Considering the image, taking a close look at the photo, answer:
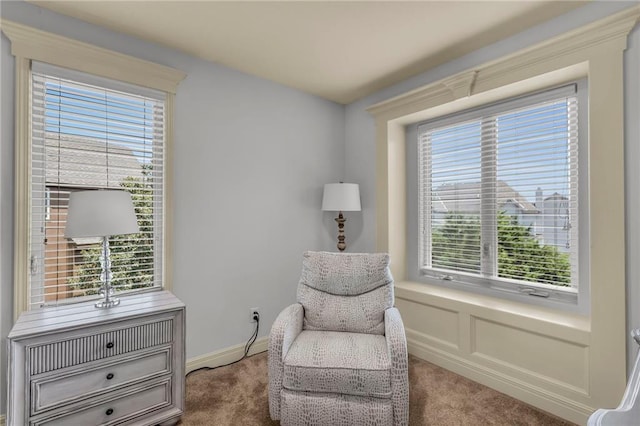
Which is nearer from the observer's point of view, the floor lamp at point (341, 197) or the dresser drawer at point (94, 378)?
the dresser drawer at point (94, 378)

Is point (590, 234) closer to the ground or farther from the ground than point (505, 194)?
closer to the ground

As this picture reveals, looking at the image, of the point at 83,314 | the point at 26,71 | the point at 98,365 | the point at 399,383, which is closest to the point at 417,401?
the point at 399,383

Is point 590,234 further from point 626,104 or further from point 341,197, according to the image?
point 341,197

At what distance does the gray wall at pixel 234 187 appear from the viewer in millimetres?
2309

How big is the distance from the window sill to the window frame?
3.0 inches

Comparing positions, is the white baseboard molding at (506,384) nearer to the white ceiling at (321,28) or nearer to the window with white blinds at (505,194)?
the window with white blinds at (505,194)

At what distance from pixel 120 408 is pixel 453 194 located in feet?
9.13

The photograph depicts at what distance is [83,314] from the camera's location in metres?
1.64

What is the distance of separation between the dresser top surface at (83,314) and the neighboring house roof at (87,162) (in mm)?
758

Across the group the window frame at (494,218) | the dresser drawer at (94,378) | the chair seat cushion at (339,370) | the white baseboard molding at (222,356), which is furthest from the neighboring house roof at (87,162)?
the window frame at (494,218)

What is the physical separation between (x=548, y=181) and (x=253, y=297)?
8.03 feet

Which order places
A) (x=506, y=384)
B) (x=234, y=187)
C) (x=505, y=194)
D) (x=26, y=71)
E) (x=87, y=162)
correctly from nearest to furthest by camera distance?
1. (x=26, y=71)
2. (x=87, y=162)
3. (x=506, y=384)
4. (x=505, y=194)
5. (x=234, y=187)

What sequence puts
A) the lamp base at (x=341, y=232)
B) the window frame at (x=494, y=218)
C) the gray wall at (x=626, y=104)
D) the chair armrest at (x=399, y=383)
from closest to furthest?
the chair armrest at (x=399, y=383) → the gray wall at (x=626, y=104) → the window frame at (x=494, y=218) → the lamp base at (x=341, y=232)

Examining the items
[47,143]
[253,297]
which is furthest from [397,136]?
[47,143]
